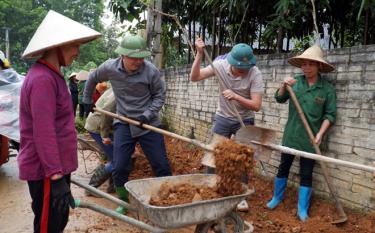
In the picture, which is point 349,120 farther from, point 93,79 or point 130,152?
point 93,79

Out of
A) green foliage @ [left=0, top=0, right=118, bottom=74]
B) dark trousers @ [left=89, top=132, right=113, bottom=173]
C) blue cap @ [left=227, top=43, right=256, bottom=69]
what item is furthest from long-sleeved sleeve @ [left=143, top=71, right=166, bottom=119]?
green foliage @ [left=0, top=0, right=118, bottom=74]

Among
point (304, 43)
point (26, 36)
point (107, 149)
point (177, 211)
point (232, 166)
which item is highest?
point (26, 36)

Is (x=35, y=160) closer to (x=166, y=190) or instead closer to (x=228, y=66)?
(x=166, y=190)

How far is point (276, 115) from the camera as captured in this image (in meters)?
5.38

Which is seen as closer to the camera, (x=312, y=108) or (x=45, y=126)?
(x=45, y=126)

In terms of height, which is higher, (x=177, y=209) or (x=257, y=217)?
(x=177, y=209)

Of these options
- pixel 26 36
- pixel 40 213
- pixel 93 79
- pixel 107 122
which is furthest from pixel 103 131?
pixel 26 36

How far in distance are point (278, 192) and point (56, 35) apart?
3.14m

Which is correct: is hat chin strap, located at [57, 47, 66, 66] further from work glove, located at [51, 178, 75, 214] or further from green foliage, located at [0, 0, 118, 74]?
green foliage, located at [0, 0, 118, 74]

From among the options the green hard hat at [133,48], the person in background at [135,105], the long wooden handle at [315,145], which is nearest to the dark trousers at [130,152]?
the person in background at [135,105]

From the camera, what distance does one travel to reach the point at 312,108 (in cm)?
429

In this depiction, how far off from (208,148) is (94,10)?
51326 millimetres

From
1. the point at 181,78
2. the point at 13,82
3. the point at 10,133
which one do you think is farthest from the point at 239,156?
the point at 181,78

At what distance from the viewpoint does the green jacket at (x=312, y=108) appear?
4262 millimetres
